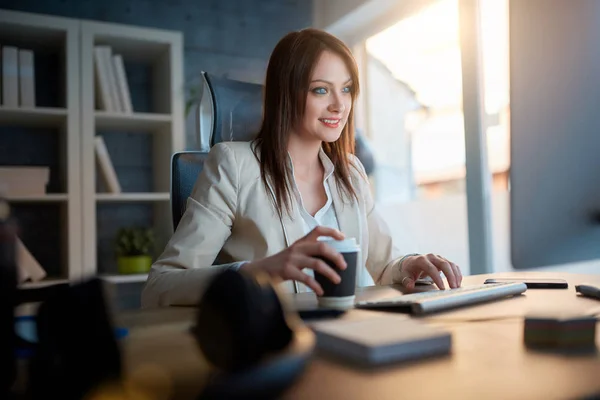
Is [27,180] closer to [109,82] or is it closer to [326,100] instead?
[109,82]

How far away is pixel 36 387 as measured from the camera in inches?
14.4

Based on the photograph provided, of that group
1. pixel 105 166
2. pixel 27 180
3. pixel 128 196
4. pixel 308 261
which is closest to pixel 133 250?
pixel 128 196

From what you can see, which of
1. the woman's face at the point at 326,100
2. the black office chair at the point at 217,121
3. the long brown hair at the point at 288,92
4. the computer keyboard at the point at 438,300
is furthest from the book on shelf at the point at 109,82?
the computer keyboard at the point at 438,300

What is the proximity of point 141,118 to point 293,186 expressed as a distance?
5.45 feet

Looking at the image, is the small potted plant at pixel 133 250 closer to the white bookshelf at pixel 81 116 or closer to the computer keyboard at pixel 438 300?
the white bookshelf at pixel 81 116

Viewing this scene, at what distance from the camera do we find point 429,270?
102 cm

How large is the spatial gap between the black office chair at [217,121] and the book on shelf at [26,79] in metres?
1.38

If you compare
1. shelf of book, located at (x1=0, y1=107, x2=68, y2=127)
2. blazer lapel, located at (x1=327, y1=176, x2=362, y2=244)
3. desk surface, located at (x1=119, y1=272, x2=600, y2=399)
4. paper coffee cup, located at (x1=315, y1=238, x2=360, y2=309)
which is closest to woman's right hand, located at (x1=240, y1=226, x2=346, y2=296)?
paper coffee cup, located at (x1=315, y1=238, x2=360, y2=309)

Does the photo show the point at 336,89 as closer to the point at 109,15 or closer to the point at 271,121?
the point at 271,121

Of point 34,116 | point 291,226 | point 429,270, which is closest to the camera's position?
point 429,270

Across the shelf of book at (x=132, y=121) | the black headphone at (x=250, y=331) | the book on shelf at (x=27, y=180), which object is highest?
the shelf of book at (x=132, y=121)

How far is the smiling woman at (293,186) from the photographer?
1.15 m

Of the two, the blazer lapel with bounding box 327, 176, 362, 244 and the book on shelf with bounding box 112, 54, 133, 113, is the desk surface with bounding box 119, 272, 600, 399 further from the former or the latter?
the book on shelf with bounding box 112, 54, 133, 113

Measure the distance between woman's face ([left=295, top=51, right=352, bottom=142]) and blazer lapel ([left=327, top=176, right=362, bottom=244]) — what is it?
6.3 inches
